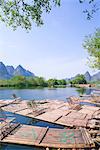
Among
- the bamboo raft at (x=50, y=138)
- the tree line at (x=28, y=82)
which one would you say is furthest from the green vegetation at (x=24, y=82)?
the bamboo raft at (x=50, y=138)

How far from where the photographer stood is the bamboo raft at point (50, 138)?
13.6 meters

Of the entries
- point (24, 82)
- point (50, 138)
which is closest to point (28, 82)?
point (24, 82)

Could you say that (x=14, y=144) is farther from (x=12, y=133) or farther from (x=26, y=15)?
(x=26, y=15)

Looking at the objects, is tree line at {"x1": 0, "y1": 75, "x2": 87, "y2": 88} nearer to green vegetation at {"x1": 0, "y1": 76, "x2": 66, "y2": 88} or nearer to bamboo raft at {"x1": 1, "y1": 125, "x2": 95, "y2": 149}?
green vegetation at {"x1": 0, "y1": 76, "x2": 66, "y2": 88}

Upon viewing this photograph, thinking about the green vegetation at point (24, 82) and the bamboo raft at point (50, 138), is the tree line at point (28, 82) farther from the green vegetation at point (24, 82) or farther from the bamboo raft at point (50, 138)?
the bamboo raft at point (50, 138)

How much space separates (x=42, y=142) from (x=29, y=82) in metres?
114

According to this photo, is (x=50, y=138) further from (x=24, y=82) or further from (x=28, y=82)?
(x=28, y=82)

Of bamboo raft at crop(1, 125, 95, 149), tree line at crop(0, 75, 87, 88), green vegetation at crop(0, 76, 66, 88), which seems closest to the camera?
bamboo raft at crop(1, 125, 95, 149)

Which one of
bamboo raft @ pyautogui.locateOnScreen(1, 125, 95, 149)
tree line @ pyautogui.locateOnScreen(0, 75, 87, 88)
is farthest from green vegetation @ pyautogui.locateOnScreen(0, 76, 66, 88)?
bamboo raft @ pyautogui.locateOnScreen(1, 125, 95, 149)

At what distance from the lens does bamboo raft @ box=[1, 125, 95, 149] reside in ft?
44.6

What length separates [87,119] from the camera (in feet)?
69.7

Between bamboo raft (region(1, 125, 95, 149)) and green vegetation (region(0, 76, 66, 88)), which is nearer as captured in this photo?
bamboo raft (region(1, 125, 95, 149))

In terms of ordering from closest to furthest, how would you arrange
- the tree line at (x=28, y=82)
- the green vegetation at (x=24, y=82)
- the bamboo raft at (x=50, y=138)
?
the bamboo raft at (x=50, y=138)
the green vegetation at (x=24, y=82)
the tree line at (x=28, y=82)

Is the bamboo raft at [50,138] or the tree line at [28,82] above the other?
the tree line at [28,82]
